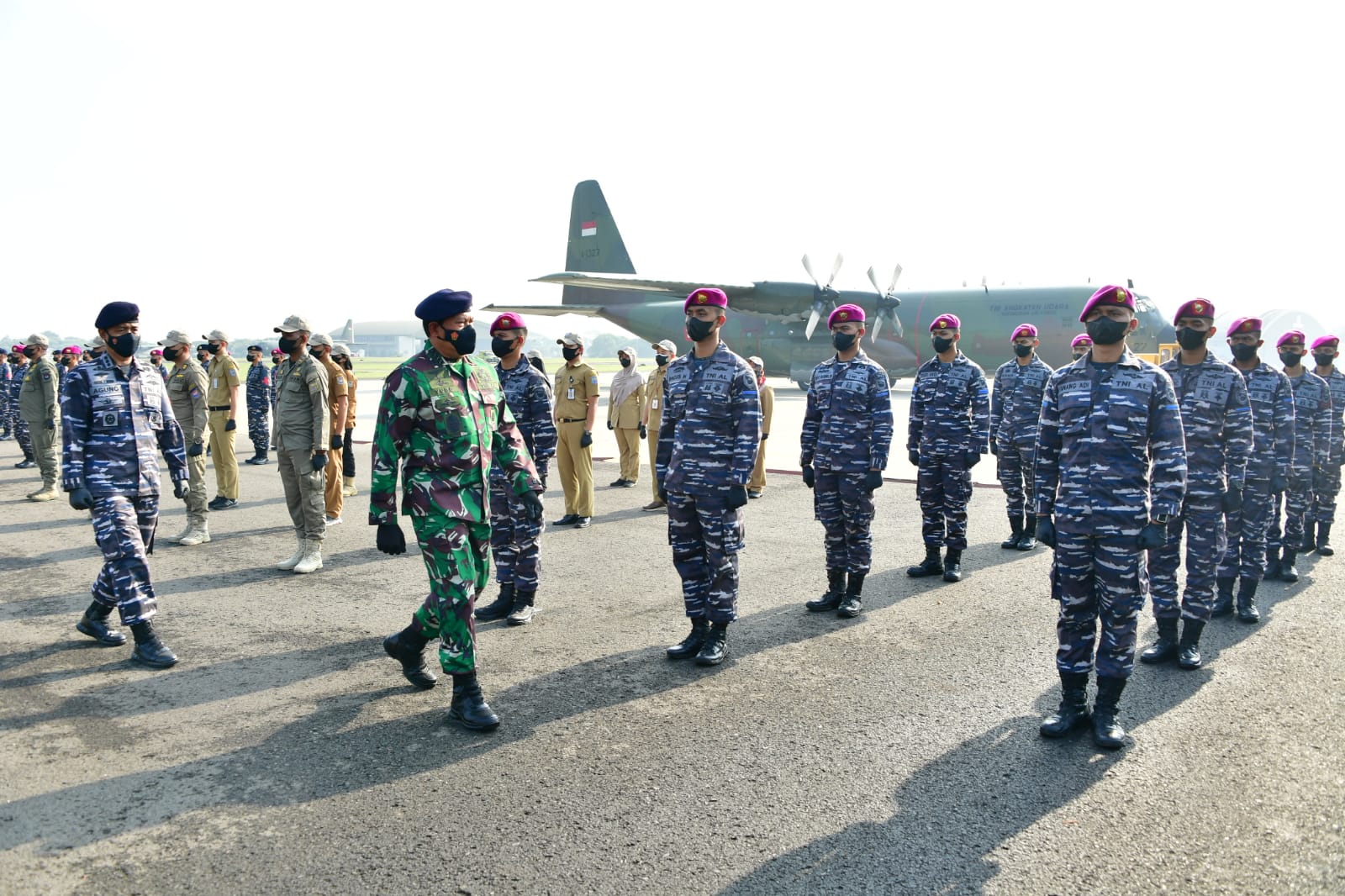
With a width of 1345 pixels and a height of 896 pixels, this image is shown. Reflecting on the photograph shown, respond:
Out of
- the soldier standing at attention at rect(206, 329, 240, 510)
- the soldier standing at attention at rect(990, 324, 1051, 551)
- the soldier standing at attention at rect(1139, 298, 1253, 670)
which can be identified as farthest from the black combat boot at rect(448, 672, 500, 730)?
the soldier standing at attention at rect(206, 329, 240, 510)

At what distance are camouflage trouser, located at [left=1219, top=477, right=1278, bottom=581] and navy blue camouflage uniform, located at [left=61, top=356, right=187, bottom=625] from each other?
671 cm

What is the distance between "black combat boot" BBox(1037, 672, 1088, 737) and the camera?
3.86m

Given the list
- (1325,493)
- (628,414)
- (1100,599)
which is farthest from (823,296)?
(1100,599)

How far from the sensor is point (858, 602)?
5.75 m

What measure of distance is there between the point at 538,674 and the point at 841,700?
1.65 m

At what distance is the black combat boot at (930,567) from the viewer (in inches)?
266

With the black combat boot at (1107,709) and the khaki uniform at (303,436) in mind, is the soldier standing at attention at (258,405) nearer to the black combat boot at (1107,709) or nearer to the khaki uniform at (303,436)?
the khaki uniform at (303,436)

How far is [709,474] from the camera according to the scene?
4.83 metres

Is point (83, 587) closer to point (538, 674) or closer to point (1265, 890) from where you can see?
→ point (538, 674)

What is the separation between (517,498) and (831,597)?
7.70ft

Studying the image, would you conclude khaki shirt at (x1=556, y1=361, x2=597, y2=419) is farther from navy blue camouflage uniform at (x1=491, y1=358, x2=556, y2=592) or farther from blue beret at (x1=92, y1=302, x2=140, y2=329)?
blue beret at (x1=92, y1=302, x2=140, y2=329)

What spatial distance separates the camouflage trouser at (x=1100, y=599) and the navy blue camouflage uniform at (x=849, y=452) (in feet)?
6.15

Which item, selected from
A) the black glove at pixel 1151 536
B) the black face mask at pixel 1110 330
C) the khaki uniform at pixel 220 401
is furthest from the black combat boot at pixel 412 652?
the khaki uniform at pixel 220 401

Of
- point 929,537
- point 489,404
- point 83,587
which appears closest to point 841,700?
point 489,404
